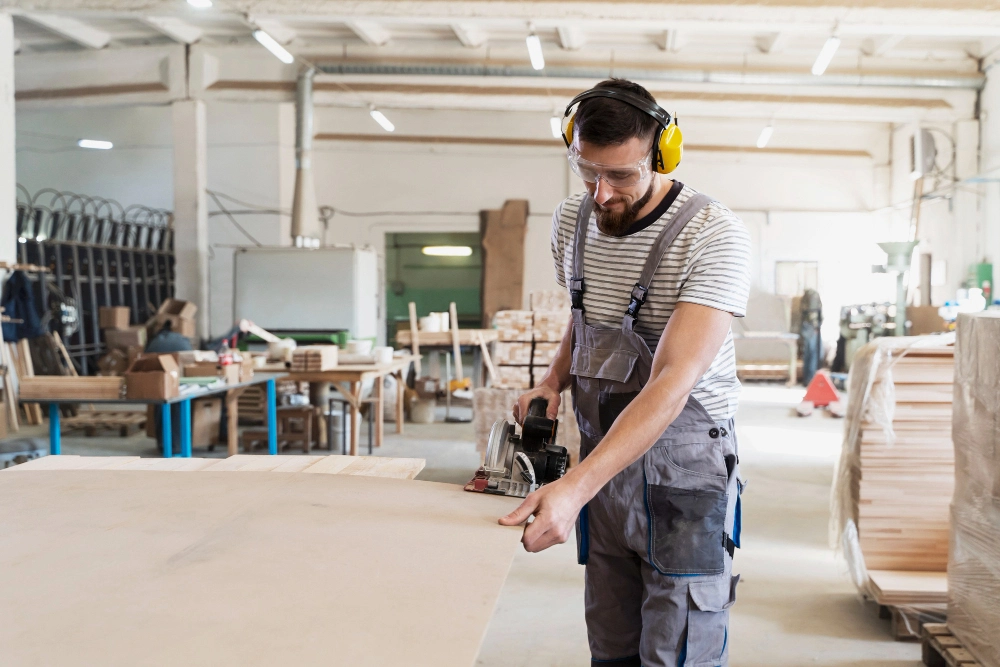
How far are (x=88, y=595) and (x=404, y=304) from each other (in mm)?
12147

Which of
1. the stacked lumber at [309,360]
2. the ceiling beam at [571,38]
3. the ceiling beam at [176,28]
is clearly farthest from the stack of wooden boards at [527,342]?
the ceiling beam at [176,28]

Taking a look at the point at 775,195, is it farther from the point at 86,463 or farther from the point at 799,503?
the point at 86,463

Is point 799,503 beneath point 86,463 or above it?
beneath

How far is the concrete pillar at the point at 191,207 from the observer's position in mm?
10117

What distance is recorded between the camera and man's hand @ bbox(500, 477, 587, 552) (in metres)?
1.44

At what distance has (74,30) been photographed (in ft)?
32.4

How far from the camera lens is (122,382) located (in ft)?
15.3

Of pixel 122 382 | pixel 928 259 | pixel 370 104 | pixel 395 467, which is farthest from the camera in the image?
pixel 928 259

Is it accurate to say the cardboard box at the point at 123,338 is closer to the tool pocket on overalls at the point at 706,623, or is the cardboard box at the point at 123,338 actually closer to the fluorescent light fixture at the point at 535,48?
the fluorescent light fixture at the point at 535,48

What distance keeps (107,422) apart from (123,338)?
1.91 meters

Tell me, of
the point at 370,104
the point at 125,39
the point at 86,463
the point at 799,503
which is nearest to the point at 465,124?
the point at 370,104

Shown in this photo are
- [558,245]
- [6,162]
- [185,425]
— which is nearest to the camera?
[558,245]

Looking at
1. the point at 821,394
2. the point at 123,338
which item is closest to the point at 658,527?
the point at 821,394

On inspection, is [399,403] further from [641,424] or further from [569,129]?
[641,424]
